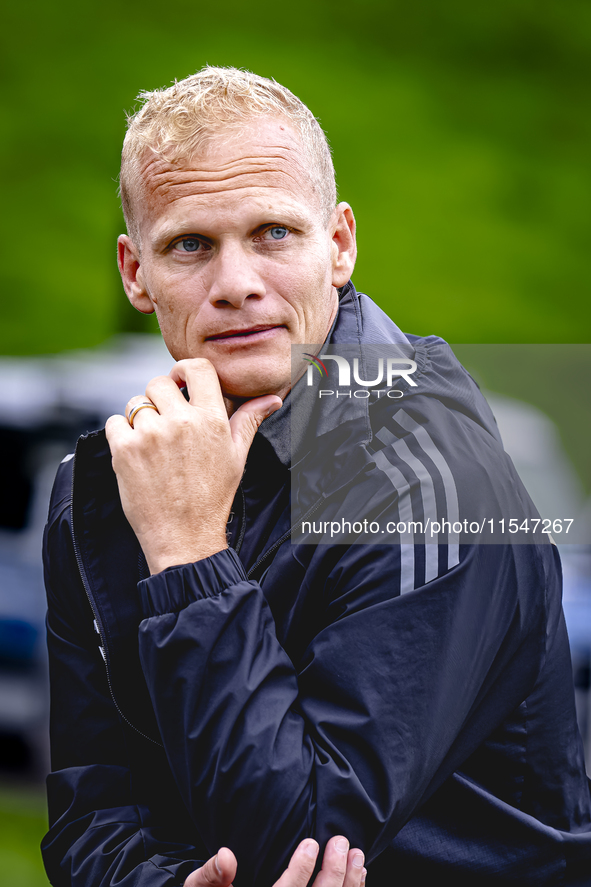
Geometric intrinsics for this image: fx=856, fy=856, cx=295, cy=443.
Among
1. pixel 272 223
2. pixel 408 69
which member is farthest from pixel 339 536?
pixel 408 69

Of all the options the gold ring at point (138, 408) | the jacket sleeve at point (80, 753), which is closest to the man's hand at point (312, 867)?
the jacket sleeve at point (80, 753)

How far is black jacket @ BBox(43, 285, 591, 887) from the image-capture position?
127 centimetres

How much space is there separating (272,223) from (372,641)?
28.7 inches

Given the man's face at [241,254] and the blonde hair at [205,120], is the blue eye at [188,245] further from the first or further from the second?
the blonde hair at [205,120]

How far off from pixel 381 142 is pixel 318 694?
339 inches

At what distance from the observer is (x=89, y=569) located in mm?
1585

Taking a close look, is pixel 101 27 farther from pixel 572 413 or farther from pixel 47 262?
pixel 572 413

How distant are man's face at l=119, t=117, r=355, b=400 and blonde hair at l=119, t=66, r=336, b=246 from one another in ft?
0.08

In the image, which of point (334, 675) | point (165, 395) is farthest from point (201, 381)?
point (334, 675)

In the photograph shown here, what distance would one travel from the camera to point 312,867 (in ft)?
4.08

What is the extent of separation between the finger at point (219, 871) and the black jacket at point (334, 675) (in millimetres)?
16

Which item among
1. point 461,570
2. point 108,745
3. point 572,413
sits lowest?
point 108,745

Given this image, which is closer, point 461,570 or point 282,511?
point 461,570

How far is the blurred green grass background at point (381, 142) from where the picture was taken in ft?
27.7
